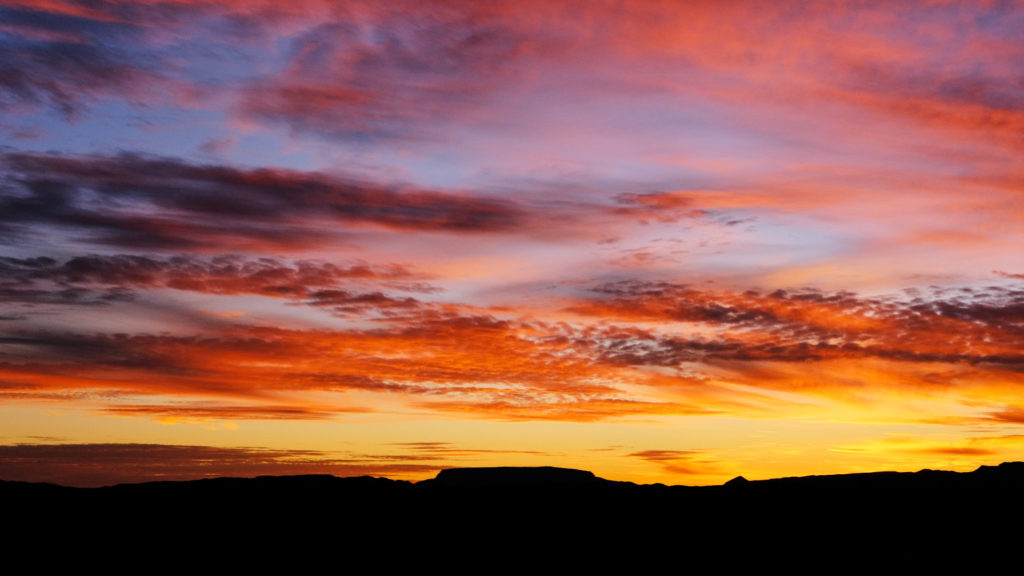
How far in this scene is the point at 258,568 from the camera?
68.9 meters

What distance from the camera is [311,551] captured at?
73.0 meters

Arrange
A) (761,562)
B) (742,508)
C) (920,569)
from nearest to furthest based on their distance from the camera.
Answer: (920,569) → (761,562) → (742,508)

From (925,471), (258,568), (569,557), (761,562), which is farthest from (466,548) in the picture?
(925,471)

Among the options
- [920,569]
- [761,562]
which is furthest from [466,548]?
[920,569]

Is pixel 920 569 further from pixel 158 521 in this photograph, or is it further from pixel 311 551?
pixel 158 521

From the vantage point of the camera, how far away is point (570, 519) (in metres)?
81.1

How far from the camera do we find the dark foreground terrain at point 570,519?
70.2 m

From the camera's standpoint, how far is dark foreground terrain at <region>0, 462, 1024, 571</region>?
230 feet

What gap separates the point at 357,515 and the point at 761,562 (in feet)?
111

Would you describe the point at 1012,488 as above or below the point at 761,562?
above

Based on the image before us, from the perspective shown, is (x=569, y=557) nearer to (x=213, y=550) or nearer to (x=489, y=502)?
(x=489, y=502)

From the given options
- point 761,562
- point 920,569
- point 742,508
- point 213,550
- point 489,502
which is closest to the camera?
point 920,569

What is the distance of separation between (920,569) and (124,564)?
55.2 meters

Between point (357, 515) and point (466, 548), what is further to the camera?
point (357, 515)
